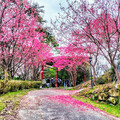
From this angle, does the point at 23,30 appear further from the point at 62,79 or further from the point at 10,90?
the point at 62,79

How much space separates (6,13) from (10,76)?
5005 millimetres

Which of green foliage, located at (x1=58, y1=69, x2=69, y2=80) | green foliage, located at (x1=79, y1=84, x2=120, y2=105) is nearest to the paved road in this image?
green foliage, located at (x1=79, y1=84, x2=120, y2=105)

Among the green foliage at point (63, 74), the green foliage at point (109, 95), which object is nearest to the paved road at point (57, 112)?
the green foliage at point (109, 95)

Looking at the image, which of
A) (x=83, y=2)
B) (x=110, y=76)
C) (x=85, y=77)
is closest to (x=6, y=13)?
(x=83, y=2)

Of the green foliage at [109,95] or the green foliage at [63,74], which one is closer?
the green foliage at [109,95]

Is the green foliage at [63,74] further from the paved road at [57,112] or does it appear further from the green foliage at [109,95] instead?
the paved road at [57,112]

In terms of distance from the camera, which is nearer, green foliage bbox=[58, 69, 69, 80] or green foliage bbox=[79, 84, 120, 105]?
green foliage bbox=[79, 84, 120, 105]

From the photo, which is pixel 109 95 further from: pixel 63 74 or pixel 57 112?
pixel 63 74

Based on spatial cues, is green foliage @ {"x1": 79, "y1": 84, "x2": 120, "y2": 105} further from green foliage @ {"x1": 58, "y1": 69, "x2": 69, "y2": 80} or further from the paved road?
green foliage @ {"x1": 58, "y1": 69, "x2": 69, "y2": 80}

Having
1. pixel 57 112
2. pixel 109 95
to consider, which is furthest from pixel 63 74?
pixel 57 112

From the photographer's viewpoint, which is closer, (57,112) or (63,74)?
(57,112)

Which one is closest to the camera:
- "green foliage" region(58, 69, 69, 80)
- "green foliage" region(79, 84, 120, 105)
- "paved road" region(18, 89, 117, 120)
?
"paved road" region(18, 89, 117, 120)

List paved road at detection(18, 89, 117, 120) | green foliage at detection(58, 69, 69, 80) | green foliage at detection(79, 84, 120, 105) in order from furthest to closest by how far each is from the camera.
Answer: green foliage at detection(58, 69, 69, 80)
green foliage at detection(79, 84, 120, 105)
paved road at detection(18, 89, 117, 120)

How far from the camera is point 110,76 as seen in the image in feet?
40.9
